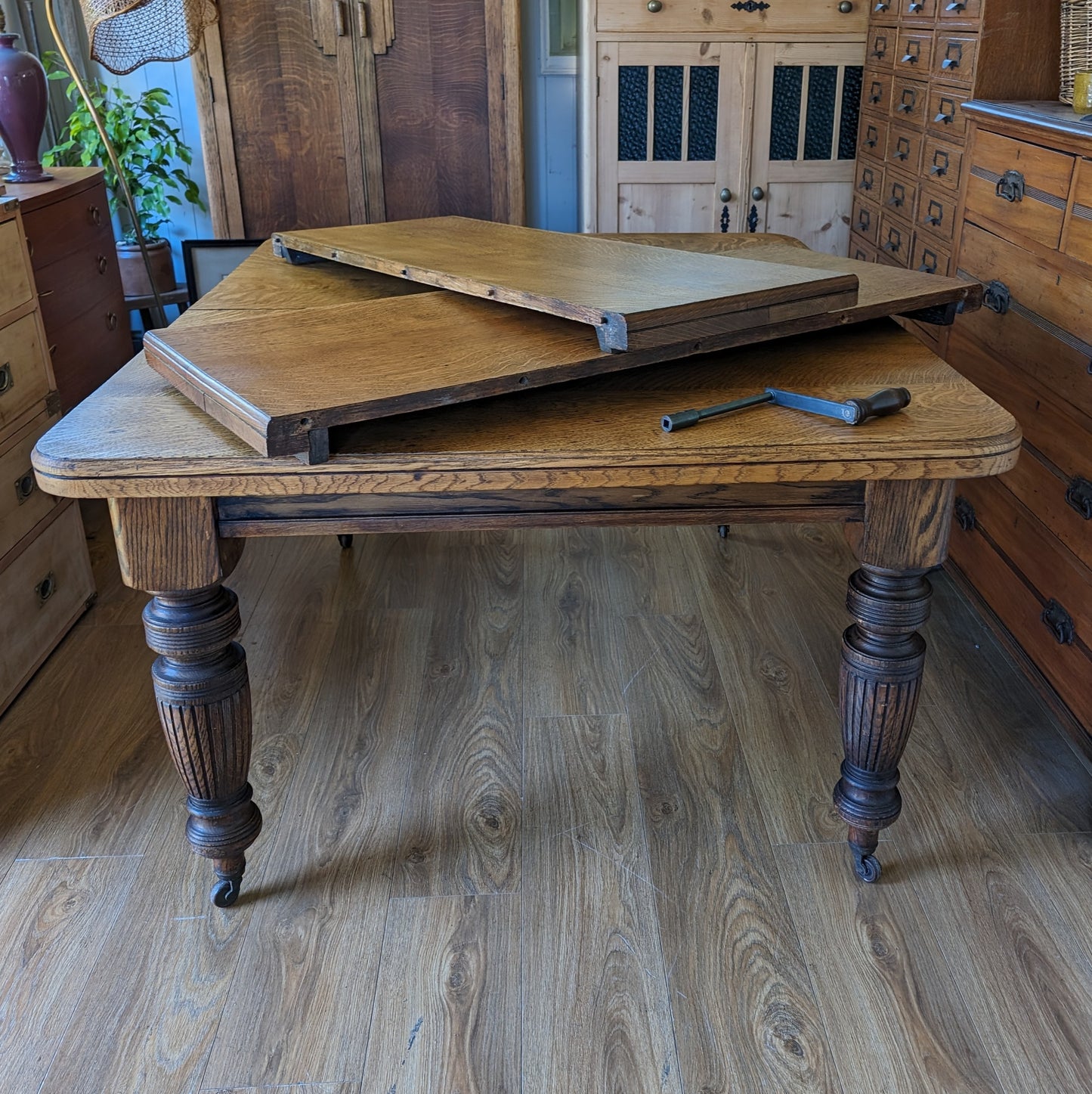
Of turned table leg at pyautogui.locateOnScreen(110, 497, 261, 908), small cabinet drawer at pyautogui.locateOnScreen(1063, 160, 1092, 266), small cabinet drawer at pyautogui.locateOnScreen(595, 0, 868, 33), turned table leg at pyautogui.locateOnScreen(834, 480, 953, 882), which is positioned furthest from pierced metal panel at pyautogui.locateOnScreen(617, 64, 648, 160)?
turned table leg at pyautogui.locateOnScreen(110, 497, 261, 908)

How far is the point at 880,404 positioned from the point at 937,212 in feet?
4.84

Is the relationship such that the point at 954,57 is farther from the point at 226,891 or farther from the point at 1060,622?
the point at 226,891

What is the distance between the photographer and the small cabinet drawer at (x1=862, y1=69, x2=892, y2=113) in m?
2.92

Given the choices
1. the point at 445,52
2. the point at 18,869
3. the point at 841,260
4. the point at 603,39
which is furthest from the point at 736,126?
the point at 18,869

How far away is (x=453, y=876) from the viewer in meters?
1.61

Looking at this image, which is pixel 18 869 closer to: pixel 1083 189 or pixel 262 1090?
pixel 262 1090

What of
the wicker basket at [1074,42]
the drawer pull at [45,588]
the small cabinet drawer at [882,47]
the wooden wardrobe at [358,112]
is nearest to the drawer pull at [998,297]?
the wicker basket at [1074,42]

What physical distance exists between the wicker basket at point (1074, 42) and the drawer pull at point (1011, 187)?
25 centimetres

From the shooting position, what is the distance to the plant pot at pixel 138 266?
358 centimetres

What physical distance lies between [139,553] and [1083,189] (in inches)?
60.7

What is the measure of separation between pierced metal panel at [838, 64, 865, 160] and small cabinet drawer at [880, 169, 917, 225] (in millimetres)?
388

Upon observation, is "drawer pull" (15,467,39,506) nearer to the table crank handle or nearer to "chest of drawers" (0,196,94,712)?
"chest of drawers" (0,196,94,712)

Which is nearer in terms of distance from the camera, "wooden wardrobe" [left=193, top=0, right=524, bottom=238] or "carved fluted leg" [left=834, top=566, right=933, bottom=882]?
"carved fluted leg" [left=834, top=566, right=933, bottom=882]

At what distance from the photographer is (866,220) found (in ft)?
10.2
